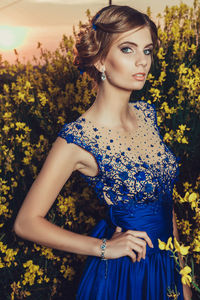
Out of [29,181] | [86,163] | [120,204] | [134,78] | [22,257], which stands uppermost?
[134,78]

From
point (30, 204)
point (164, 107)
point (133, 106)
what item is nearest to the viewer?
point (30, 204)

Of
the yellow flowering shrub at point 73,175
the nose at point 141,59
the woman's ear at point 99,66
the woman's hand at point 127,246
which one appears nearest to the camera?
the woman's hand at point 127,246

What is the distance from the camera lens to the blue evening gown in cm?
130

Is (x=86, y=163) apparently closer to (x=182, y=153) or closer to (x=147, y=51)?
(x=147, y=51)

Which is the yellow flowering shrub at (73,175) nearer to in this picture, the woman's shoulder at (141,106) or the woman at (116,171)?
the woman's shoulder at (141,106)

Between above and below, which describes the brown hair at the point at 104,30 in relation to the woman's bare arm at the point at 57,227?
above

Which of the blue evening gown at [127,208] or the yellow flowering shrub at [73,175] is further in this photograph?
the yellow flowering shrub at [73,175]

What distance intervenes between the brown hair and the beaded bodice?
11.3 inches

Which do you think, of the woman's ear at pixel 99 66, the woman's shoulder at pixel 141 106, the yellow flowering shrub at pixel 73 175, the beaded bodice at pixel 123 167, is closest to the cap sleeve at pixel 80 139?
the beaded bodice at pixel 123 167

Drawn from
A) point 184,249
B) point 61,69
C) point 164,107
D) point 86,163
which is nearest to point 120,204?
point 86,163

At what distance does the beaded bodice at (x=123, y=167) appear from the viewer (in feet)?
4.37

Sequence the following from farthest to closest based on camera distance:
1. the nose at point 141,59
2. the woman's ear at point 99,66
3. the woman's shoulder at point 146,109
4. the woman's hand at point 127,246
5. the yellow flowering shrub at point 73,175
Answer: the yellow flowering shrub at point 73,175 < the woman's shoulder at point 146,109 < the woman's ear at point 99,66 < the nose at point 141,59 < the woman's hand at point 127,246

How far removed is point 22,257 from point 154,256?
1.09m

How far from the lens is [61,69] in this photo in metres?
3.45
